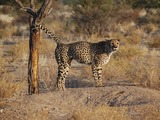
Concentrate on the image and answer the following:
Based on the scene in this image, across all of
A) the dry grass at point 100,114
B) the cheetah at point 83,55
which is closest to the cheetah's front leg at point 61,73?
the cheetah at point 83,55

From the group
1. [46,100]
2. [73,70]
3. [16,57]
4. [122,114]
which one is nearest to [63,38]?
[16,57]

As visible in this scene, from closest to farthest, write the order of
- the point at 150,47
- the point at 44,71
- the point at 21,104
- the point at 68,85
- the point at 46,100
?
the point at 21,104 < the point at 46,100 < the point at 68,85 < the point at 44,71 < the point at 150,47

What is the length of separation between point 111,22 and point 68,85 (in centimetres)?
1620

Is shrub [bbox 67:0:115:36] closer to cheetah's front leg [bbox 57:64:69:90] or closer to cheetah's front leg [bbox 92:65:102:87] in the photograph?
cheetah's front leg [bbox 92:65:102:87]

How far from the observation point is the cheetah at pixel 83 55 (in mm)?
13203

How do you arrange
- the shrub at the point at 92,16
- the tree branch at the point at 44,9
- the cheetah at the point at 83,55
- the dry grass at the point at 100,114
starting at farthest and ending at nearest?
the shrub at the point at 92,16
the cheetah at the point at 83,55
the tree branch at the point at 44,9
the dry grass at the point at 100,114

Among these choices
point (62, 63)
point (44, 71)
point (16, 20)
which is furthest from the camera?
point (16, 20)

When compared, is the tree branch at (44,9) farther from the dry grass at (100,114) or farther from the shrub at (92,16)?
the shrub at (92,16)

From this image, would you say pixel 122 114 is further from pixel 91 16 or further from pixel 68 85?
pixel 91 16

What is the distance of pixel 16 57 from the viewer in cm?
1958

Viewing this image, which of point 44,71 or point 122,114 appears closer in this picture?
point 122,114

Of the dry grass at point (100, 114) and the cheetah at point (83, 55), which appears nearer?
the dry grass at point (100, 114)

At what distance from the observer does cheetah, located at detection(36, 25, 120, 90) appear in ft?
43.3

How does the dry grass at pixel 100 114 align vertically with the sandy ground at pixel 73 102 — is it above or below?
above
